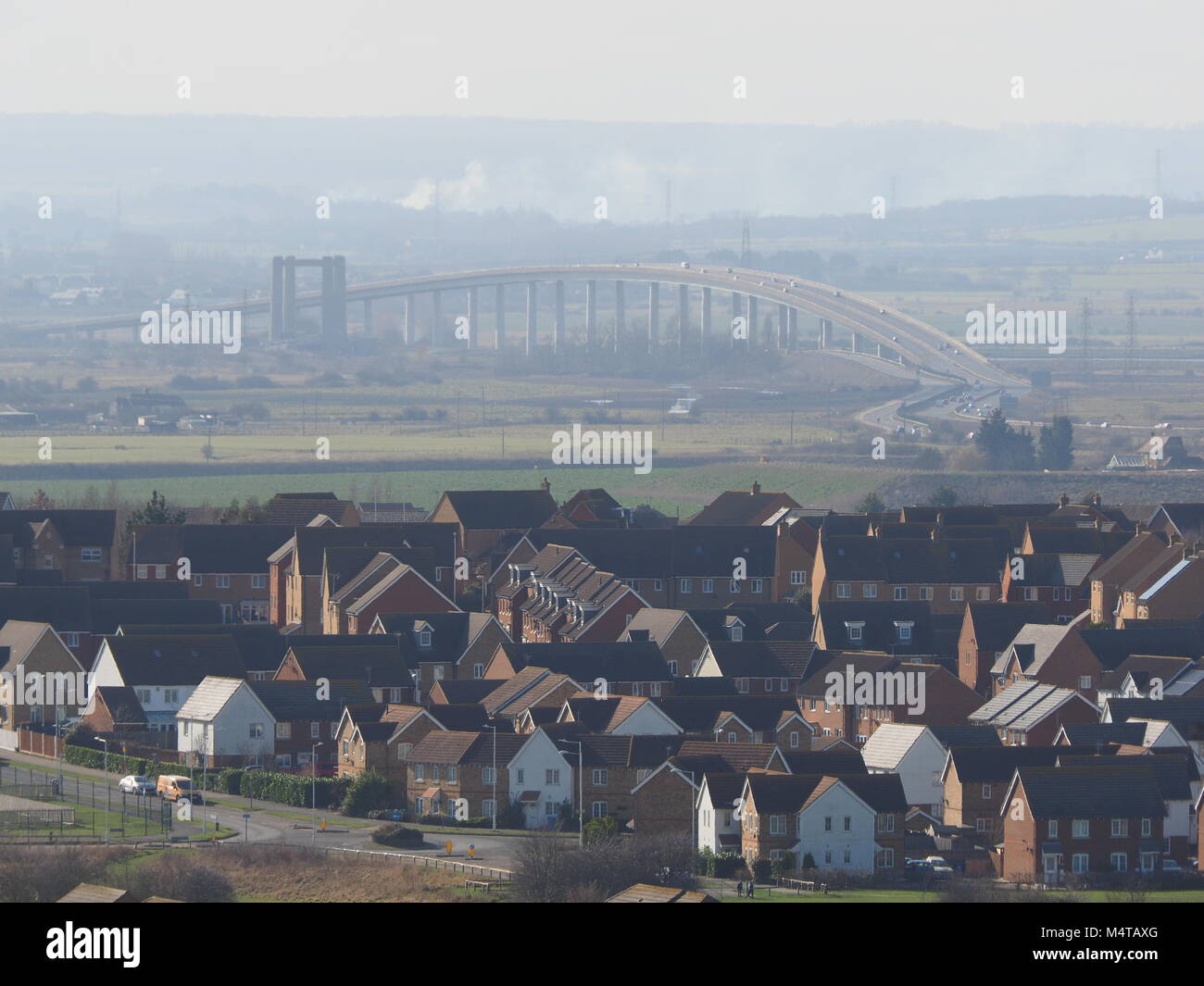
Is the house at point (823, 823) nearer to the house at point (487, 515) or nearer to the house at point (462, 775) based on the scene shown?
the house at point (462, 775)

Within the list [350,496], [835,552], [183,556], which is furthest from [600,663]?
[350,496]

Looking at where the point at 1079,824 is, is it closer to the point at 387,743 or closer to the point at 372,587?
the point at 387,743

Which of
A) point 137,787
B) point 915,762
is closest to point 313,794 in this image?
point 137,787

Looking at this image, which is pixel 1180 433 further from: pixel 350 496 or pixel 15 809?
pixel 15 809

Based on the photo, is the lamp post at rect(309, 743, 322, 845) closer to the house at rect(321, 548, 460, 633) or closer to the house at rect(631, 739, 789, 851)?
the house at rect(631, 739, 789, 851)

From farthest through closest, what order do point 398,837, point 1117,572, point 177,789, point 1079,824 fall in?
1. point 1117,572
2. point 177,789
3. point 398,837
4. point 1079,824

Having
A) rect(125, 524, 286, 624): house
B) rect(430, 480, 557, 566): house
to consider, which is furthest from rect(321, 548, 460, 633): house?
rect(430, 480, 557, 566): house
